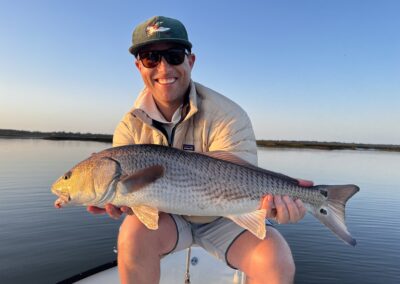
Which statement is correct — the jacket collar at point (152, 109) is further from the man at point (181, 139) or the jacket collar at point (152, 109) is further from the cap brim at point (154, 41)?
the cap brim at point (154, 41)

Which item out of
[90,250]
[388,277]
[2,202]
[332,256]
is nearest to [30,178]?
[2,202]

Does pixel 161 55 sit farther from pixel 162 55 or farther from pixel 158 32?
pixel 158 32

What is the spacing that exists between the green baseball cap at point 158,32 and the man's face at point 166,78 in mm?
83

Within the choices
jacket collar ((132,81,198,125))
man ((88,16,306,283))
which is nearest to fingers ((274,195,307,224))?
man ((88,16,306,283))

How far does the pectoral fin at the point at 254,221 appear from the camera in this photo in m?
3.34

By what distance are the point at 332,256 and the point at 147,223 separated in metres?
7.64

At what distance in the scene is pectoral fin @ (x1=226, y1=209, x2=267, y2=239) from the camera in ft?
11.0

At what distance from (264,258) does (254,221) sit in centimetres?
35

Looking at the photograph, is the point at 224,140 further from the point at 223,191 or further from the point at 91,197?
the point at 91,197

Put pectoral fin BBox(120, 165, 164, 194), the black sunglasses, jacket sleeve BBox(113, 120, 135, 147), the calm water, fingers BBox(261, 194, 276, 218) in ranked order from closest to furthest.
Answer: pectoral fin BBox(120, 165, 164, 194)
fingers BBox(261, 194, 276, 218)
the black sunglasses
jacket sleeve BBox(113, 120, 135, 147)
the calm water

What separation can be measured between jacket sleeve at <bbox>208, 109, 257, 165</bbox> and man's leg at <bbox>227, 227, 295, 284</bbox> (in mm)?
854

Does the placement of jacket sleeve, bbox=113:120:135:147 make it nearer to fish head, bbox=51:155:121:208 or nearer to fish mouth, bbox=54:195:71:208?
fish head, bbox=51:155:121:208

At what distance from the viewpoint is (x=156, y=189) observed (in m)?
3.34

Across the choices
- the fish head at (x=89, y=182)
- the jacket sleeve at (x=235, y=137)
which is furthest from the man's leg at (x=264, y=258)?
the fish head at (x=89, y=182)
